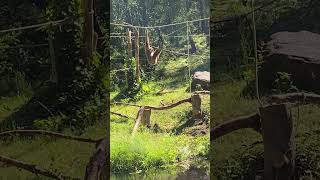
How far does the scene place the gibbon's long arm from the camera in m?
4.20

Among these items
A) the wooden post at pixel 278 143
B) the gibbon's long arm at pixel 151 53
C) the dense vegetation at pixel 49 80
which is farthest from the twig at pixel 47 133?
the wooden post at pixel 278 143

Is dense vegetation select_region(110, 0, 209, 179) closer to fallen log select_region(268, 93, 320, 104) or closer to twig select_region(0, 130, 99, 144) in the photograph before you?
twig select_region(0, 130, 99, 144)

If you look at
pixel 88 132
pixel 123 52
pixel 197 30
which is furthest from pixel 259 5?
pixel 88 132

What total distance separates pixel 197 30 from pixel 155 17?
1.21 ft

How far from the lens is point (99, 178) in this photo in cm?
416

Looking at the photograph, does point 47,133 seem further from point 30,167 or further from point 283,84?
point 283,84

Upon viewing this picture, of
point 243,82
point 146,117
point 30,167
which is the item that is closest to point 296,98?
point 243,82

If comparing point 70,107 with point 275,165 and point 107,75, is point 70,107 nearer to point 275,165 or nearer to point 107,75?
point 107,75

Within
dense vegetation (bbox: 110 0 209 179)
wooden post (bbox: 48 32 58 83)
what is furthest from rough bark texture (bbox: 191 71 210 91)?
wooden post (bbox: 48 32 58 83)

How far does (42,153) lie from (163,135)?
100 centimetres

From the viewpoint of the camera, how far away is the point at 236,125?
13.0ft

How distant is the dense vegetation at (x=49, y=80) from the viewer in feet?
13.5

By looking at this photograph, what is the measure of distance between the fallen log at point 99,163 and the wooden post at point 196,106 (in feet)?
2.49

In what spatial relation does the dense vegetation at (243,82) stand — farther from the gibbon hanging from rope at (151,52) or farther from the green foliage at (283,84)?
Answer: the gibbon hanging from rope at (151,52)
